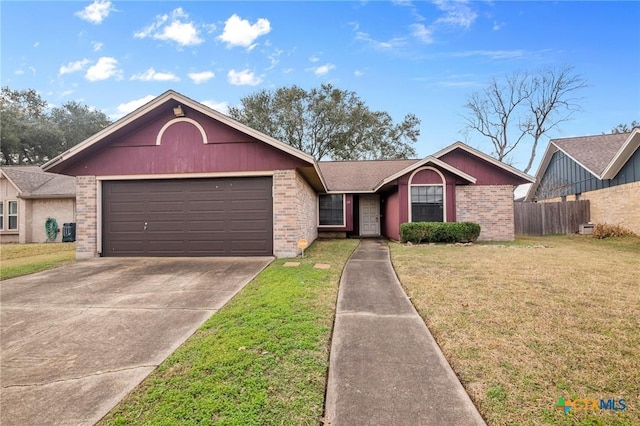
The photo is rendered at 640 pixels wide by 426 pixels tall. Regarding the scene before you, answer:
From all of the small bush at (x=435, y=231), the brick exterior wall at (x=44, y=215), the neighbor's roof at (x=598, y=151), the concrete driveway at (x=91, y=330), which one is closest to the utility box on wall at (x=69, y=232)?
the brick exterior wall at (x=44, y=215)

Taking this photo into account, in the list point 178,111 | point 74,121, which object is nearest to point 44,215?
point 178,111

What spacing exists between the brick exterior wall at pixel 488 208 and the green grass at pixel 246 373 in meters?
11.6

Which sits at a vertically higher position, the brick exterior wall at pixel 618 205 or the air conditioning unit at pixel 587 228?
the brick exterior wall at pixel 618 205

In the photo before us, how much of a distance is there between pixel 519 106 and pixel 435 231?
2373 cm

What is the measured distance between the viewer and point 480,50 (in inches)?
568

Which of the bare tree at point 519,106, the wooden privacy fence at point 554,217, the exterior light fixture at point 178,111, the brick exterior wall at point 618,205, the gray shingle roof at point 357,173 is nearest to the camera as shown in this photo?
the exterior light fixture at point 178,111

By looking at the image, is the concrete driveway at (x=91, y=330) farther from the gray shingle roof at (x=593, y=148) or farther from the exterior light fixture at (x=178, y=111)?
the gray shingle roof at (x=593, y=148)

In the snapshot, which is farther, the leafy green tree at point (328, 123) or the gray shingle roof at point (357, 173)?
the leafy green tree at point (328, 123)

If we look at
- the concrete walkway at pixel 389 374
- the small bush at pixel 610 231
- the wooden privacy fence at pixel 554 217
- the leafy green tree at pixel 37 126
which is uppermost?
the leafy green tree at pixel 37 126

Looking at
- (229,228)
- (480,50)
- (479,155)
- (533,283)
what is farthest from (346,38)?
(533,283)

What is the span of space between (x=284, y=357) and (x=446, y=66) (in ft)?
55.3

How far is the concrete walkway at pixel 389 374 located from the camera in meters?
2.02

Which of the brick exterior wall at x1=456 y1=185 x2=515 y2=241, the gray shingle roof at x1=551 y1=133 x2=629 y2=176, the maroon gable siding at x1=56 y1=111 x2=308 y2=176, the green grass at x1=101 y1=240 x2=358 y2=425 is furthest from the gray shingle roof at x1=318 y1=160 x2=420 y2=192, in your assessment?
the green grass at x1=101 y1=240 x2=358 y2=425

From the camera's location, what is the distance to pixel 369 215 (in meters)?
16.6
